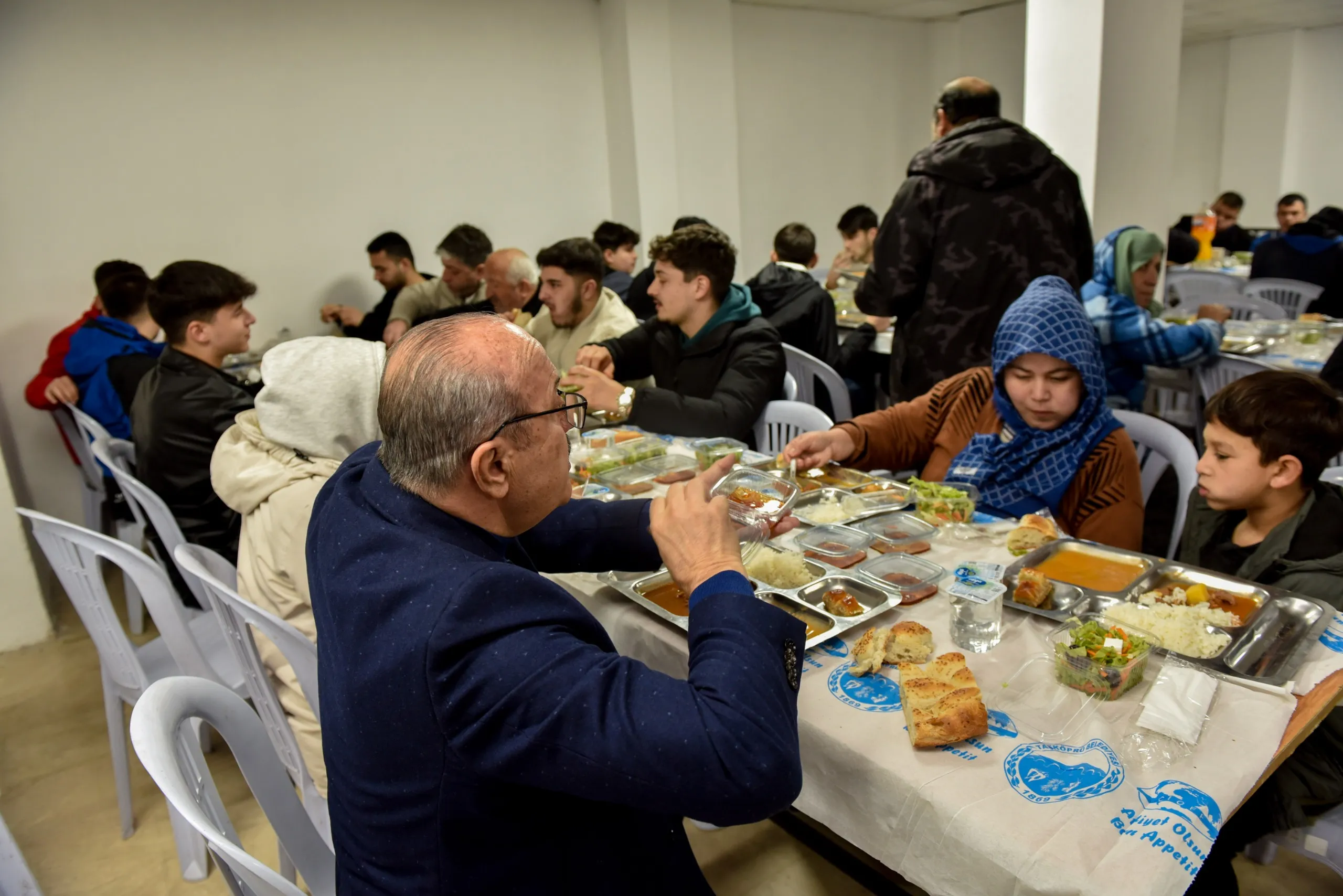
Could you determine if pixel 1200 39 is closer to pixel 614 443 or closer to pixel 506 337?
pixel 614 443

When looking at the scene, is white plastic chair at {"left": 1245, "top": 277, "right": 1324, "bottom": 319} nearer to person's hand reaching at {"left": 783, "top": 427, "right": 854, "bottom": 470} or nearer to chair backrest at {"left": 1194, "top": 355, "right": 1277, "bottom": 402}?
chair backrest at {"left": 1194, "top": 355, "right": 1277, "bottom": 402}

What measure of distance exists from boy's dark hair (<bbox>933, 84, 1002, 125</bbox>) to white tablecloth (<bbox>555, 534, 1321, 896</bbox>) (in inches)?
104

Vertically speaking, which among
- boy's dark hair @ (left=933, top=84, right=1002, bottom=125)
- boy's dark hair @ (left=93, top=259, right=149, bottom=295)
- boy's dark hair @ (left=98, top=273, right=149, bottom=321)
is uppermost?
boy's dark hair @ (left=933, top=84, right=1002, bottom=125)

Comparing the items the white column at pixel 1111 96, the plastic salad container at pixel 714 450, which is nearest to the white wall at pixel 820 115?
the white column at pixel 1111 96

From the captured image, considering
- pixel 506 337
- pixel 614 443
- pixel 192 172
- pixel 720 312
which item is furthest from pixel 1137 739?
pixel 192 172

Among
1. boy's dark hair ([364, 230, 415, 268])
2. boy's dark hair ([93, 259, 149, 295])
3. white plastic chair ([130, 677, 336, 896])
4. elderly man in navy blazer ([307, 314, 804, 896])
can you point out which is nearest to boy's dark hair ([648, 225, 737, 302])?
elderly man in navy blazer ([307, 314, 804, 896])

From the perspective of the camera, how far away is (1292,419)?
172 cm

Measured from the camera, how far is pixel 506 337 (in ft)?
3.61

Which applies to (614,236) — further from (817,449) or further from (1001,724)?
(1001,724)

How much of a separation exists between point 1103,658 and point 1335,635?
0.46m

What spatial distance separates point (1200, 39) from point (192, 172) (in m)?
12.9

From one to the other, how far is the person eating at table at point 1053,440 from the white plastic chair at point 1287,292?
4566mm

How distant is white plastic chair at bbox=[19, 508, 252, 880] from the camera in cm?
197

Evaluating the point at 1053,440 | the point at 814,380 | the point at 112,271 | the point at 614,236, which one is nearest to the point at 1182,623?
the point at 1053,440
